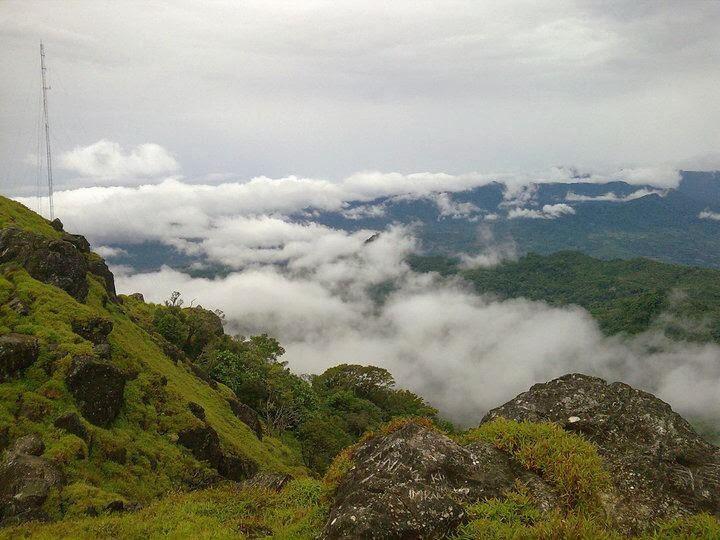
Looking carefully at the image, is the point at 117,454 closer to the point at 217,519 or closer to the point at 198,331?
the point at 217,519

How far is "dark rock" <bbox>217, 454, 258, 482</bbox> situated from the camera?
26.3m

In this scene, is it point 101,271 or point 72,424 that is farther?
point 101,271

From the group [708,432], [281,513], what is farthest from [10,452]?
[708,432]

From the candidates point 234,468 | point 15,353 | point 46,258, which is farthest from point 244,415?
point 15,353

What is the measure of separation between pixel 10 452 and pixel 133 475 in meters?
5.46

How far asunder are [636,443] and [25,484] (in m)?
18.6

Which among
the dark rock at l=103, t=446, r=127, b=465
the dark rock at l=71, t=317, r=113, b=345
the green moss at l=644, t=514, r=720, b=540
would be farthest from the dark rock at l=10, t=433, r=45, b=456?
the green moss at l=644, t=514, r=720, b=540

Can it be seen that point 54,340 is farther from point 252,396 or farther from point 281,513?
point 252,396

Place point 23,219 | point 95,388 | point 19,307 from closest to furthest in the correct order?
point 95,388 → point 19,307 → point 23,219

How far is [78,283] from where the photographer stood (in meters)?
33.1

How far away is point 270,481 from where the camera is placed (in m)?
13.3

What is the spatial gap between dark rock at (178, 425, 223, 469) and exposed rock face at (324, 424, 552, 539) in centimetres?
1931

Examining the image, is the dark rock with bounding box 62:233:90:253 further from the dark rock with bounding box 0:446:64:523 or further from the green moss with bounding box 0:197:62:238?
the dark rock with bounding box 0:446:64:523

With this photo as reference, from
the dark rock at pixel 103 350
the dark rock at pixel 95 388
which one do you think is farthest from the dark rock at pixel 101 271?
the dark rock at pixel 95 388
